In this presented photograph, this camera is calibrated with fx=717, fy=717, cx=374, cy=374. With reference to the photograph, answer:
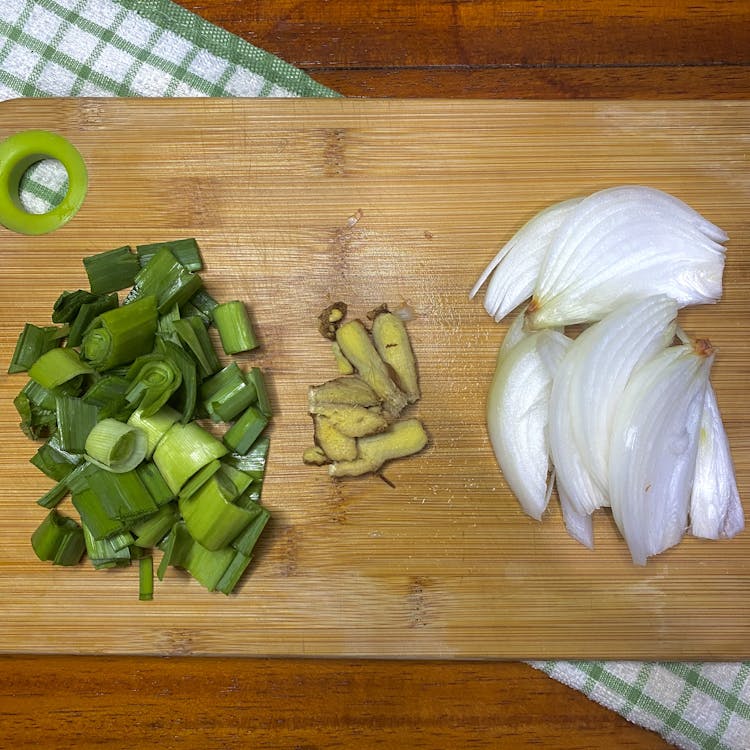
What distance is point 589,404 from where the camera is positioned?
5.79ft

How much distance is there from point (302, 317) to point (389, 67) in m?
0.79

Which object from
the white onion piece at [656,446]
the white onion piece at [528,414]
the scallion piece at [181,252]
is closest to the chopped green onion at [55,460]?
the scallion piece at [181,252]

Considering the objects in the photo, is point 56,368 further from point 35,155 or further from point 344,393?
point 344,393

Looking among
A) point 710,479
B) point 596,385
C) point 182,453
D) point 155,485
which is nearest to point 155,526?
point 155,485

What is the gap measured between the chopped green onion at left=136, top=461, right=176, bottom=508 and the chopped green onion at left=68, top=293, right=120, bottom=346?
0.37 meters

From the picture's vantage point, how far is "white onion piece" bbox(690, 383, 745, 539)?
1.83 meters

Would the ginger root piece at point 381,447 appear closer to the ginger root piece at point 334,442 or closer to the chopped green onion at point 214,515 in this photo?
the ginger root piece at point 334,442

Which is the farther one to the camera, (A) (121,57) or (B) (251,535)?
(A) (121,57)

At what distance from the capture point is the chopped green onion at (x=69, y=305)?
1.83m

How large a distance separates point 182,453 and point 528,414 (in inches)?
34.3

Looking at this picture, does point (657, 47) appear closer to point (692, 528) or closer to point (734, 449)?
point (734, 449)

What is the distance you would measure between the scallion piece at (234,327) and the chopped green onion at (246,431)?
16 centimetres

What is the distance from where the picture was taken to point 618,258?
182 centimetres

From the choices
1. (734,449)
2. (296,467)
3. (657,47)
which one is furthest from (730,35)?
(296,467)
